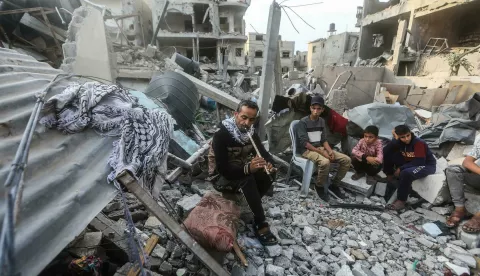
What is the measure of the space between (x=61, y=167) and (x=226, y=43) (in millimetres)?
26088

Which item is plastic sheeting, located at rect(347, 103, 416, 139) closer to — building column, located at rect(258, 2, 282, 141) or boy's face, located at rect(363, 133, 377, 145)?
boy's face, located at rect(363, 133, 377, 145)

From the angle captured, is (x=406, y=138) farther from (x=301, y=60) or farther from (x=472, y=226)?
(x=301, y=60)

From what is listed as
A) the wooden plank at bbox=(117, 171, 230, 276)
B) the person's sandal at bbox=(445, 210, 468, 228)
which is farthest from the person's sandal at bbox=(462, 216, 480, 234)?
the wooden plank at bbox=(117, 171, 230, 276)

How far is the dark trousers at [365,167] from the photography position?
4.57 m

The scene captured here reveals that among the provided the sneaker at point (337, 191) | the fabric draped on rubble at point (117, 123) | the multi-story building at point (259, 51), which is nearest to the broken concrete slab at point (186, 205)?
the fabric draped on rubble at point (117, 123)

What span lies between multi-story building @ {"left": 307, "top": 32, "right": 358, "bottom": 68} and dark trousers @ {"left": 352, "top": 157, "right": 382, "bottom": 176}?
71.3 feet

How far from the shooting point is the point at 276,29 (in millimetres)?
4445

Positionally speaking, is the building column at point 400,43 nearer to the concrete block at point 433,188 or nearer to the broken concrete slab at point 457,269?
the concrete block at point 433,188

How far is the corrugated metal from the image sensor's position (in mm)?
1135

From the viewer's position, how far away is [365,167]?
470cm

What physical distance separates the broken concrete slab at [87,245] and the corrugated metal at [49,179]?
1220 millimetres

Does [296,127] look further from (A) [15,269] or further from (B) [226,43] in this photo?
(B) [226,43]

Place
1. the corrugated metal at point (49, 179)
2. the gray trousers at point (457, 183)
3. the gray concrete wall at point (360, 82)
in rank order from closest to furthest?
the corrugated metal at point (49, 179)
the gray trousers at point (457, 183)
the gray concrete wall at point (360, 82)

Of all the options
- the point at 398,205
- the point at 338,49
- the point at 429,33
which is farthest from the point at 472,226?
the point at 338,49
